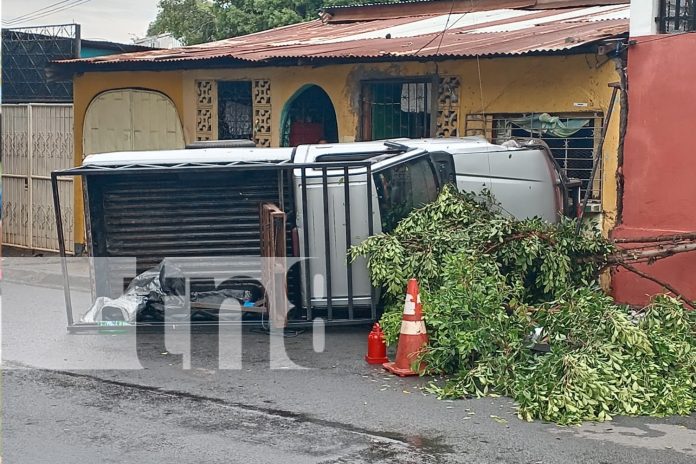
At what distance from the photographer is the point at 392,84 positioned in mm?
13562

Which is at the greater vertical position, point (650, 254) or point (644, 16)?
point (644, 16)

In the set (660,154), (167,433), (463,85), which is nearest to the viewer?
(167,433)

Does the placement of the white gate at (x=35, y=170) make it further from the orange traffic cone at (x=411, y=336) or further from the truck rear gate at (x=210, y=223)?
the orange traffic cone at (x=411, y=336)

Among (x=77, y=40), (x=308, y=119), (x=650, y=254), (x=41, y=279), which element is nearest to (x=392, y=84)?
(x=308, y=119)

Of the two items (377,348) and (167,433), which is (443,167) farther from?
(167,433)

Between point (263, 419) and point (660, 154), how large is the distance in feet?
18.1

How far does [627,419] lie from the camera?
6527mm

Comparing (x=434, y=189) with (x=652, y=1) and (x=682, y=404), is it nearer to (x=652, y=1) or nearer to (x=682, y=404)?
(x=652, y=1)

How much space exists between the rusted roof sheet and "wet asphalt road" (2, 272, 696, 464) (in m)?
4.56

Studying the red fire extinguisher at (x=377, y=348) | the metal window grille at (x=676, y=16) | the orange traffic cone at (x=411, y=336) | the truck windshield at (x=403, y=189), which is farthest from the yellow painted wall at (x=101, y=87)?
the orange traffic cone at (x=411, y=336)

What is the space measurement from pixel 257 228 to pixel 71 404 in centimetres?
306

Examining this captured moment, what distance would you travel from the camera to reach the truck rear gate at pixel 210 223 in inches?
362

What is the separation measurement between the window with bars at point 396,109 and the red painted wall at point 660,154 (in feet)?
11.4

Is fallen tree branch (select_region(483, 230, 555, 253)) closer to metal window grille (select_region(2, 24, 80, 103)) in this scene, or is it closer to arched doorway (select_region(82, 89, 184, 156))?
arched doorway (select_region(82, 89, 184, 156))
